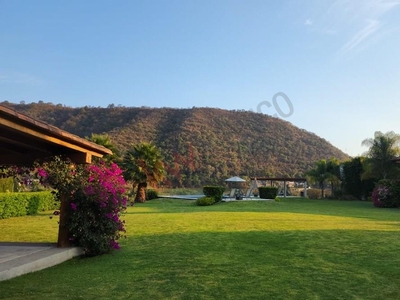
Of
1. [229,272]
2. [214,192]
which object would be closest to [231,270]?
[229,272]

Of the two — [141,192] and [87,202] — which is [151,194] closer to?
[141,192]

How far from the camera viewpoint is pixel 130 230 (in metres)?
10.7

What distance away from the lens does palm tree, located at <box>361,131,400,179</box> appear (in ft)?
85.8

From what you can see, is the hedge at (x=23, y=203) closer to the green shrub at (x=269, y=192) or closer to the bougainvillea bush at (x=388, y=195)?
the green shrub at (x=269, y=192)

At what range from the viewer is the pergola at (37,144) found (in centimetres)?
515

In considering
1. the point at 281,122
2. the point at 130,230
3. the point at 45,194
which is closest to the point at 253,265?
Answer: the point at 130,230

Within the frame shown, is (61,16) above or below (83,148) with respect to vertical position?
above

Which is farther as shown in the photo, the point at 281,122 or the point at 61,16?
the point at 281,122

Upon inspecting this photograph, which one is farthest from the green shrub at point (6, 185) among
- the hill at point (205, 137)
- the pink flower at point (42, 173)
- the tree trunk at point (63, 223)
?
the hill at point (205, 137)

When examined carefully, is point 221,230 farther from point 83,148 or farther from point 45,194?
point 45,194

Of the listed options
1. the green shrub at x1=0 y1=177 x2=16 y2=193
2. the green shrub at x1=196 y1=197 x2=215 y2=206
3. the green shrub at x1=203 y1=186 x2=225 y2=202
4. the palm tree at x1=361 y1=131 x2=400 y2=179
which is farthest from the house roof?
→ the palm tree at x1=361 y1=131 x2=400 y2=179

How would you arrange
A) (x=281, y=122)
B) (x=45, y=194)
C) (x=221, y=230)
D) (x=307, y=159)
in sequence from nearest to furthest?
1. (x=221, y=230)
2. (x=45, y=194)
3. (x=307, y=159)
4. (x=281, y=122)

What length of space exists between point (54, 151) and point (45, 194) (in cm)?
1356

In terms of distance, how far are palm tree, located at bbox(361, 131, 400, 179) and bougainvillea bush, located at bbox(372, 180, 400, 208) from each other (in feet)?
12.3
